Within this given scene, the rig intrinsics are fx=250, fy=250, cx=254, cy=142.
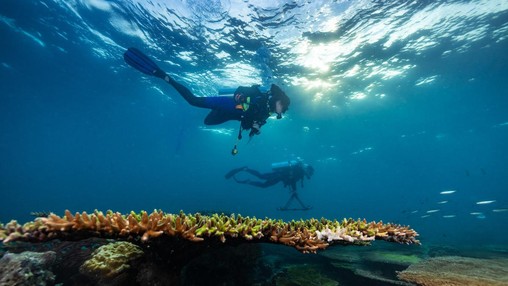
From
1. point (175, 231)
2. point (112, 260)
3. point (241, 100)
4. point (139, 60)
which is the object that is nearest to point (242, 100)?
point (241, 100)

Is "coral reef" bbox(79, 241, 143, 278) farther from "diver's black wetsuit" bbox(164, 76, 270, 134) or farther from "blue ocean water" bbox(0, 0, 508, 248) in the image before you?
"blue ocean water" bbox(0, 0, 508, 248)

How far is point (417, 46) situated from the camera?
16828 mm

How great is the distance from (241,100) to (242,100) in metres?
0.04

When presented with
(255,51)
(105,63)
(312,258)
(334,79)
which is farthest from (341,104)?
(105,63)

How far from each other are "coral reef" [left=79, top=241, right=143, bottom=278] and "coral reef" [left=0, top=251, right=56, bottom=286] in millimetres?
1359

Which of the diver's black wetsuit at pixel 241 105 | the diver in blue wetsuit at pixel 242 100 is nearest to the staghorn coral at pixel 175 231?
the diver in blue wetsuit at pixel 242 100

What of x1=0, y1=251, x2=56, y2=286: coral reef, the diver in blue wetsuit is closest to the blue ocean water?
the diver in blue wetsuit

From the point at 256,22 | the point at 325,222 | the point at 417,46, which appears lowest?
the point at 325,222

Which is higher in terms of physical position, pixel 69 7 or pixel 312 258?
pixel 69 7

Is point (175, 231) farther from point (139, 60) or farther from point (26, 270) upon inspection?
point (139, 60)

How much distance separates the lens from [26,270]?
4.77 metres

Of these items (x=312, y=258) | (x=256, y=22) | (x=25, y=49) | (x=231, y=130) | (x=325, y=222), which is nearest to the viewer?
(x=325, y=222)

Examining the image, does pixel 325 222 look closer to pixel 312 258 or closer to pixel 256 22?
pixel 312 258

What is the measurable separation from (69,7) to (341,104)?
2425cm
